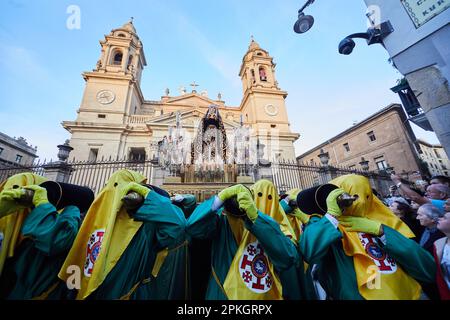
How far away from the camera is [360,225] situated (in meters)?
1.73

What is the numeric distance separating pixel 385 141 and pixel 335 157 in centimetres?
633

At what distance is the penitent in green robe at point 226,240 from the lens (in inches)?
58.2

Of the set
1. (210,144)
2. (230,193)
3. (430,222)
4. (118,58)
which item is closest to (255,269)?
(230,193)

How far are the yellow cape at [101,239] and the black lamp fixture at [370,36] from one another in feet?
26.8

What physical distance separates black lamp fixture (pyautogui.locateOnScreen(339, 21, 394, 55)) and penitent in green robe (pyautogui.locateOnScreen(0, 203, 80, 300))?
8739mm

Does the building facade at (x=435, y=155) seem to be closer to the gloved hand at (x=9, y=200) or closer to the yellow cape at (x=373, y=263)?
the yellow cape at (x=373, y=263)

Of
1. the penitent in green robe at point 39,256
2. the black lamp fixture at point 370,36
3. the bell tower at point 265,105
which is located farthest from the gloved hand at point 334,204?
the bell tower at point 265,105

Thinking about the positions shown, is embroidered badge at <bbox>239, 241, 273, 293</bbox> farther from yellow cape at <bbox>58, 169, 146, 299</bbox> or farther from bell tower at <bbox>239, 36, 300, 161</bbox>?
bell tower at <bbox>239, 36, 300, 161</bbox>

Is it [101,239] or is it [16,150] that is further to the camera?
[16,150]

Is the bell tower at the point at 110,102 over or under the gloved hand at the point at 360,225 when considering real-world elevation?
over

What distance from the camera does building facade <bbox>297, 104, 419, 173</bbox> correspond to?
1884 cm

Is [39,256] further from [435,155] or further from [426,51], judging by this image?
[435,155]

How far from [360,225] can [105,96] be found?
998 inches
